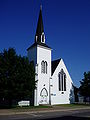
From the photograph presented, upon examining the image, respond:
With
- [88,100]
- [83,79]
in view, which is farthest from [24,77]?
[88,100]

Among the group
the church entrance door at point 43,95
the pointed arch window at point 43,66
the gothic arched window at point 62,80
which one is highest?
the pointed arch window at point 43,66

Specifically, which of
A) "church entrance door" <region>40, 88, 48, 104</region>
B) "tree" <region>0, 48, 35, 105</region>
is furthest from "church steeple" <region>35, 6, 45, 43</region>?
"tree" <region>0, 48, 35, 105</region>

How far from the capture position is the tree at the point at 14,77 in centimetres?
2845

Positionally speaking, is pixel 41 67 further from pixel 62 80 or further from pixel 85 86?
pixel 85 86

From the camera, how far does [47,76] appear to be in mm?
39344

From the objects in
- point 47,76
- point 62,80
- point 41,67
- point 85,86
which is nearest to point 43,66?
point 41,67

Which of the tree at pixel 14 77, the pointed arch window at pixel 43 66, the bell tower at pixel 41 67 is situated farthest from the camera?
the pointed arch window at pixel 43 66

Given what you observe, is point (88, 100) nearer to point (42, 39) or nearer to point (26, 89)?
point (42, 39)

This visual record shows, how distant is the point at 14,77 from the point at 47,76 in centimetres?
1187

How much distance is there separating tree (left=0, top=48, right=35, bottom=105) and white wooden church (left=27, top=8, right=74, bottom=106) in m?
6.38

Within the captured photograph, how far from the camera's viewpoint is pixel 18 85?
28.5 m

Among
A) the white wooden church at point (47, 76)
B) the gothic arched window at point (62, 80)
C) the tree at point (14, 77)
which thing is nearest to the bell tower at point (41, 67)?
the white wooden church at point (47, 76)

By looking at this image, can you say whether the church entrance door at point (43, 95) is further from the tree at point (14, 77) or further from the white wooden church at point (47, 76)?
the tree at point (14, 77)

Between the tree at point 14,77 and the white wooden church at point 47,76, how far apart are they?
20.9ft
